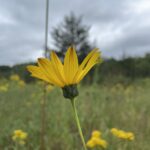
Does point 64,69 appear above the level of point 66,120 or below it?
above

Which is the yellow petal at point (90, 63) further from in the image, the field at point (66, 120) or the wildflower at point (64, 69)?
the field at point (66, 120)

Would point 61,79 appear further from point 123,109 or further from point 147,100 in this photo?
point 147,100

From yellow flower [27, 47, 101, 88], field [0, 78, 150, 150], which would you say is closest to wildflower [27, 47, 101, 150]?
yellow flower [27, 47, 101, 88]

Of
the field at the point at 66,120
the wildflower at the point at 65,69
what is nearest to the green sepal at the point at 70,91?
the wildflower at the point at 65,69

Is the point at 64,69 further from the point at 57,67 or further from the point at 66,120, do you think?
the point at 66,120

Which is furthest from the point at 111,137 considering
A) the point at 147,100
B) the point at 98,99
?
the point at 147,100

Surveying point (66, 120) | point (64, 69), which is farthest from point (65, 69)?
point (66, 120)
